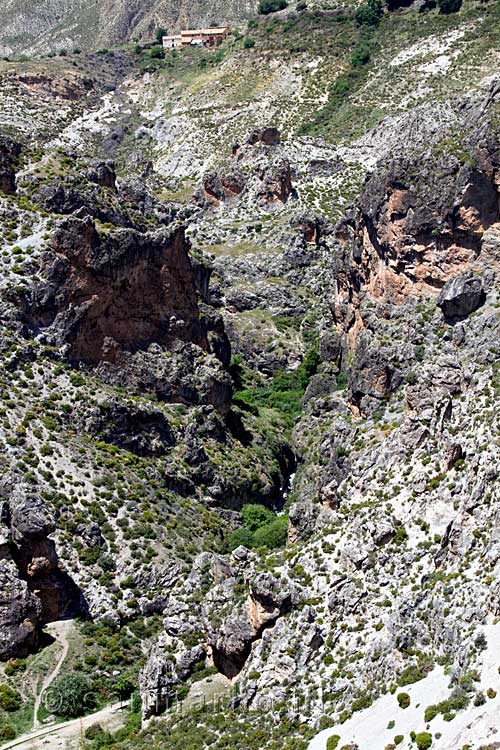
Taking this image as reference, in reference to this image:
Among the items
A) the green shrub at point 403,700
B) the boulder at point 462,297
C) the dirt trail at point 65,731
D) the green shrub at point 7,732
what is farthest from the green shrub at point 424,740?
the boulder at point 462,297

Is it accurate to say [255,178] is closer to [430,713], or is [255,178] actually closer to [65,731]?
[65,731]

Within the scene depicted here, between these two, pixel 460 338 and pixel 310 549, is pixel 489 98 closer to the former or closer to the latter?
pixel 460 338

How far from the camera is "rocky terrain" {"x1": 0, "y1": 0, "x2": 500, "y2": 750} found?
190 feet

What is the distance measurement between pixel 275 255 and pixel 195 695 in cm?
9483

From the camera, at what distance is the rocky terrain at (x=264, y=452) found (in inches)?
2280

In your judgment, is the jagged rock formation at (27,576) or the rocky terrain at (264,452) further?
the jagged rock formation at (27,576)

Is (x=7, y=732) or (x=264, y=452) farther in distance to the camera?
(x=264, y=452)

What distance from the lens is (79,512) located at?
83.8m

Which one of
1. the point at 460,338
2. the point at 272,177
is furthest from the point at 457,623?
the point at 272,177

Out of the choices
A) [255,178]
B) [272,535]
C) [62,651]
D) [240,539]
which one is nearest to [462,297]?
[272,535]

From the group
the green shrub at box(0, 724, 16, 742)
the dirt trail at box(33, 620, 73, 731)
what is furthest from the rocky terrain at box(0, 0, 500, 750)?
the dirt trail at box(33, 620, 73, 731)

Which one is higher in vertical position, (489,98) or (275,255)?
(489,98)

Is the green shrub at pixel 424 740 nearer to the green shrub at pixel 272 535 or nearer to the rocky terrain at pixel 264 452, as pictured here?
the rocky terrain at pixel 264 452

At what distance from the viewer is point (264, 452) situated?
11050cm
